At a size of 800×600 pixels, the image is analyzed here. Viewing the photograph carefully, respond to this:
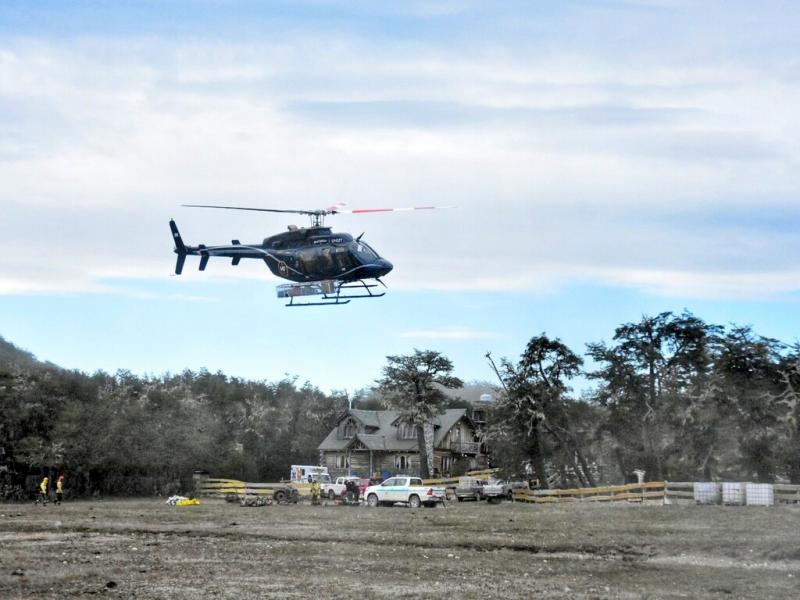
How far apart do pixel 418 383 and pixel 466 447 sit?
15.6m

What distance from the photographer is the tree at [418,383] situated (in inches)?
3201

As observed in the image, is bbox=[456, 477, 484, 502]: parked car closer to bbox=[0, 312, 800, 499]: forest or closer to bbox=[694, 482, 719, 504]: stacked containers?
bbox=[0, 312, 800, 499]: forest

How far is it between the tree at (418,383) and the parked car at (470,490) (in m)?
16.3

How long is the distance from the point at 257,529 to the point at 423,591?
16.1m

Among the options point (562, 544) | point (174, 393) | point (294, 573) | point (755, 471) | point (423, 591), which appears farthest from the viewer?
point (174, 393)

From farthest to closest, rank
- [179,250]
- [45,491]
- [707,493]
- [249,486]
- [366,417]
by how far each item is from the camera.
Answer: [366,417] → [249,486] → [45,491] → [179,250] → [707,493]

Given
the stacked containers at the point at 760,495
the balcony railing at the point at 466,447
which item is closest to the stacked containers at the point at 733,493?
the stacked containers at the point at 760,495

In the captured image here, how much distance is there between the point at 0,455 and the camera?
62.7m

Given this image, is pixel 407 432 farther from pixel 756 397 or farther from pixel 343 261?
pixel 343 261

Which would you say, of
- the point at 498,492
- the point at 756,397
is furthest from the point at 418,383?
the point at 756,397

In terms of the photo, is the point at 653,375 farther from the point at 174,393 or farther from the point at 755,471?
the point at 174,393

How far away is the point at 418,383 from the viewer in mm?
82375

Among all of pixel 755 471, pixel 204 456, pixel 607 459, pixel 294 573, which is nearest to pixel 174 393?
pixel 204 456

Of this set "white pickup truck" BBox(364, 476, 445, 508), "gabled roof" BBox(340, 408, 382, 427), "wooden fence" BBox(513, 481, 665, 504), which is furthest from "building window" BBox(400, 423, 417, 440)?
"white pickup truck" BBox(364, 476, 445, 508)
